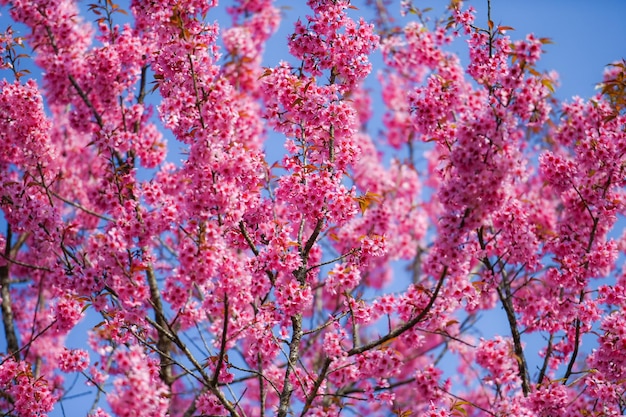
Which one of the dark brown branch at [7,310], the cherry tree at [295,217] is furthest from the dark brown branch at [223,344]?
the dark brown branch at [7,310]

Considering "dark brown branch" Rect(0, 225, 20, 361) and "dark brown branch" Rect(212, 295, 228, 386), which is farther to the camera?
"dark brown branch" Rect(0, 225, 20, 361)

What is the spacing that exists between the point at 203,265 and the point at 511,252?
3838 millimetres

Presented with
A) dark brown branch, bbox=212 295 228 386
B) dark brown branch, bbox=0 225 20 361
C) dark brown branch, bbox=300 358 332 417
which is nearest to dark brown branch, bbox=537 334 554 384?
dark brown branch, bbox=300 358 332 417

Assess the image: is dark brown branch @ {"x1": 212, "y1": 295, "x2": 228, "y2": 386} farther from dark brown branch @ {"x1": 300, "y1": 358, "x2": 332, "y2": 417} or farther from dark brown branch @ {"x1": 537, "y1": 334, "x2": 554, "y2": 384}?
dark brown branch @ {"x1": 537, "y1": 334, "x2": 554, "y2": 384}

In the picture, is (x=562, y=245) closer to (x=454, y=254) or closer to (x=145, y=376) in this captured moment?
(x=454, y=254)

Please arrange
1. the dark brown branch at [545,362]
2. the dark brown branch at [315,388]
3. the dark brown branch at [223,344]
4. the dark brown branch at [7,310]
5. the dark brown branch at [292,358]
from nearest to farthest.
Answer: the dark brown branch at [223,344] → the dark brown branch at [315,388] → the dark brown branch at [292,358] → the dark brown branch at [545,362] → the dark brown branch at [7,310]

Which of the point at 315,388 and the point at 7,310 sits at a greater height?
the point at 7,310

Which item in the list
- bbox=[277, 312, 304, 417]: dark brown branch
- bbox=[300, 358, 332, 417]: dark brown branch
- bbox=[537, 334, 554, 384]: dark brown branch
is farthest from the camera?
bbox=[537, 334, 554, 384]: dark brown branch

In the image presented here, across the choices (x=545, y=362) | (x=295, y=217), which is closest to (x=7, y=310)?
(x=295, y=217)

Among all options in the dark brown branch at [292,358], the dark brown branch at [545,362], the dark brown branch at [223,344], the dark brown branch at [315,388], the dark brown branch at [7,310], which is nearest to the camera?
the dark brown branch at [223,344]

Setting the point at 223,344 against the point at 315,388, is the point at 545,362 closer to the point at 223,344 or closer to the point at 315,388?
the point at 315,388

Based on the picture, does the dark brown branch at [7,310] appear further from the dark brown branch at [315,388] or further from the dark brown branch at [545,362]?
the dark brown branch at [545,362]

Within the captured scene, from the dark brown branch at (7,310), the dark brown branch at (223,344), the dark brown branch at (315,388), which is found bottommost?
the dark brown branch at (315,388)

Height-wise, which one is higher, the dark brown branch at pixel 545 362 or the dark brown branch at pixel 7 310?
the dark brown branch at pixel 7 310
